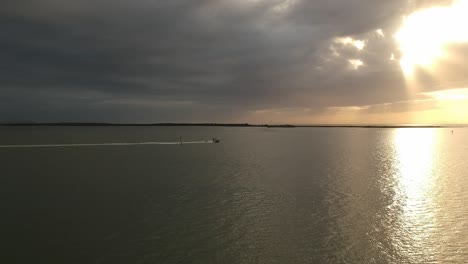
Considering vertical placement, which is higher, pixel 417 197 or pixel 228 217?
pixel 417 197

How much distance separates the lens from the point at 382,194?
135ft

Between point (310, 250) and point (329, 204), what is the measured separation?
1321cm

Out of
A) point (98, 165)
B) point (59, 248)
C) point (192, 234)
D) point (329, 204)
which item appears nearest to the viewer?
point (59, 248)

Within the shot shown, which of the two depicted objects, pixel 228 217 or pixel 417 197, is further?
pixel 417 197

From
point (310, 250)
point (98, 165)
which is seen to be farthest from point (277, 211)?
point (98, 165)

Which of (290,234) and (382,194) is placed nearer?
(290,234)

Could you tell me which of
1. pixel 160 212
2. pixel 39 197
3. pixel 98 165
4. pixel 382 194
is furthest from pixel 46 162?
pixel 382 194

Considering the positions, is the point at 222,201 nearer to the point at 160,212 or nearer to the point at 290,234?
the point at 160,212

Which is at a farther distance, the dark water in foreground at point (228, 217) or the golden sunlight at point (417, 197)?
the golden sunlight at point (417, 197)

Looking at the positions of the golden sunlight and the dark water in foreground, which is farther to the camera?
the golden sunlight

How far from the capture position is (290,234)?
997 inches

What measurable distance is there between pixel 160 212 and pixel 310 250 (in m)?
14.0

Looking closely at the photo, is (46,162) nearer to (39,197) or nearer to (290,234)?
(39,197)

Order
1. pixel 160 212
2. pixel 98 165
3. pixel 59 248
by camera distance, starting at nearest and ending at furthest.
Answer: pixel 59 248
pixel 160 212
pixel 98 165
